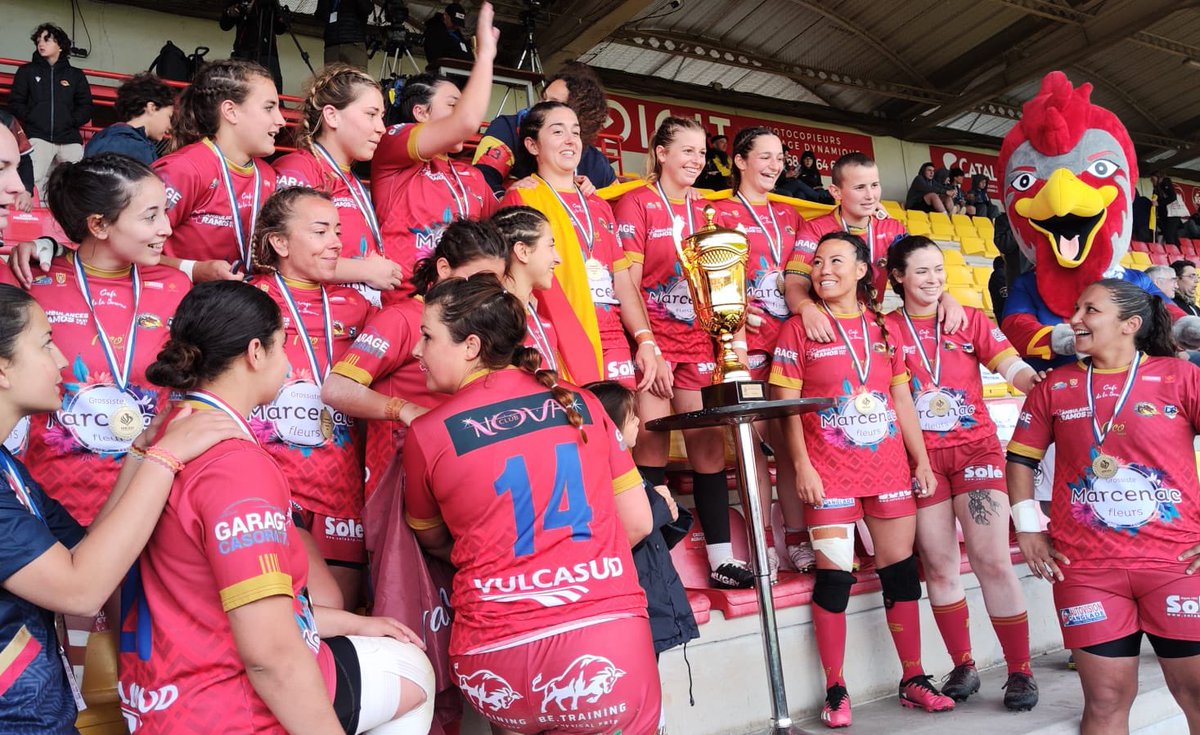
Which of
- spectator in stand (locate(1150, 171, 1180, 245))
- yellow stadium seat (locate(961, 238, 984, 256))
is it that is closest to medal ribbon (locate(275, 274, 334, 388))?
yellow stadium seat (locate(961, 238, 984, 256))

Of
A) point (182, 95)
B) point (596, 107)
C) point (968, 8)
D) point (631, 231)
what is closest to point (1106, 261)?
point (631, 231)

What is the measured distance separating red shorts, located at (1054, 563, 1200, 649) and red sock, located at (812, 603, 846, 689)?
0.74 metres

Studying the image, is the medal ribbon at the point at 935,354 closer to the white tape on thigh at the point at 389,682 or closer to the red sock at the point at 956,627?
the red sock at the point at 956,627

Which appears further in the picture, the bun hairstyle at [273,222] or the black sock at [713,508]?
the black sock at [713,508]

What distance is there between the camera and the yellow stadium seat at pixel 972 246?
12164 millimetres

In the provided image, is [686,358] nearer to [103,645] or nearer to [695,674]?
[695,674]

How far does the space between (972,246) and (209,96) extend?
1118cm

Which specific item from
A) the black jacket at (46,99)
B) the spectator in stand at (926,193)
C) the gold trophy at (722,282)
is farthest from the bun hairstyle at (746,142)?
the spectator in stand at (926,193)

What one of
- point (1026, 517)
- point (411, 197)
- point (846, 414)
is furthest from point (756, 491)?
point (411, 197)

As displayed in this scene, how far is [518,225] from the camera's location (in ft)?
9.19

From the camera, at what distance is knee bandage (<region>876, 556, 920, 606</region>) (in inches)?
133

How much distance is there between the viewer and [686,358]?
12.7 ft

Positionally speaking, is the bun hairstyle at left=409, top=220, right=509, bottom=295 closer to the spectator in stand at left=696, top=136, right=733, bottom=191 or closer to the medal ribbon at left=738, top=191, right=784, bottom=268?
the medal ribbon at left=738, top=191, right=784, bottom=268

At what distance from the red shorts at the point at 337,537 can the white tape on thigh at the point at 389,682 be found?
1.82 ft
